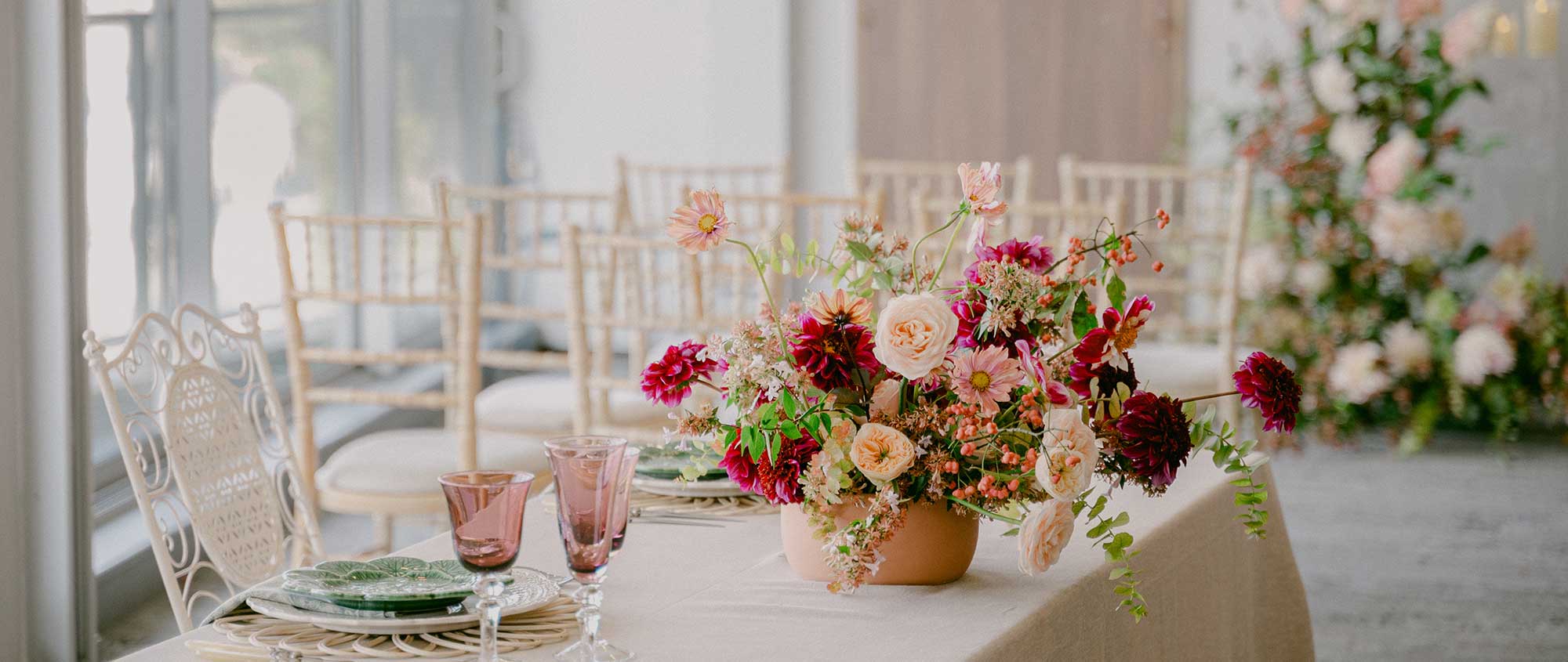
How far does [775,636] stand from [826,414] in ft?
0.66

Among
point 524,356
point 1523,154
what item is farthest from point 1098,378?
point 1523,154

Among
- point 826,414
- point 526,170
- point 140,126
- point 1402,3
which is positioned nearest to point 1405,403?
point 1402,3

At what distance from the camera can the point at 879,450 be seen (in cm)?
135

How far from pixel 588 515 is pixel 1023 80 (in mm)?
4782

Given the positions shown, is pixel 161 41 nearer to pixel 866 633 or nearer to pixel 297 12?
pixel 297 12

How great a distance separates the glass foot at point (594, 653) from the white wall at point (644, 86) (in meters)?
4.94

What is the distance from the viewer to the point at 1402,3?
4.99 metres

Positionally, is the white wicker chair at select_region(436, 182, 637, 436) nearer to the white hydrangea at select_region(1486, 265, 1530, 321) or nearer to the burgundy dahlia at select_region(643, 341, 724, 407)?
the burgundy dahlia at select_region(643, 341, 724, 407)

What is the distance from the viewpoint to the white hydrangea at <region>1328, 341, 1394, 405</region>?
16.4ft

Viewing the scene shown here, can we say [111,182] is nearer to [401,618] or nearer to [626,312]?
[626,312]

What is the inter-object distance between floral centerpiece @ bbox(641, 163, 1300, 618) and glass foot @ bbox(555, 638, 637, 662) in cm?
22

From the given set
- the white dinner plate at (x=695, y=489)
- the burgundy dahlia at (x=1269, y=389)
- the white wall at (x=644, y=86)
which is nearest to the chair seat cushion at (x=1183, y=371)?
the white dinner plate at (x=695, y=489)

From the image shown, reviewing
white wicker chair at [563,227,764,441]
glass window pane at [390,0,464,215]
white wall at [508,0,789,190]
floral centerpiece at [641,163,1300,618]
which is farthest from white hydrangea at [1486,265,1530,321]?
floral centerpiece at [641,163,1300,618]

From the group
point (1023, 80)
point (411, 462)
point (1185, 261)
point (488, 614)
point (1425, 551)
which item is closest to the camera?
point (488, 614)
